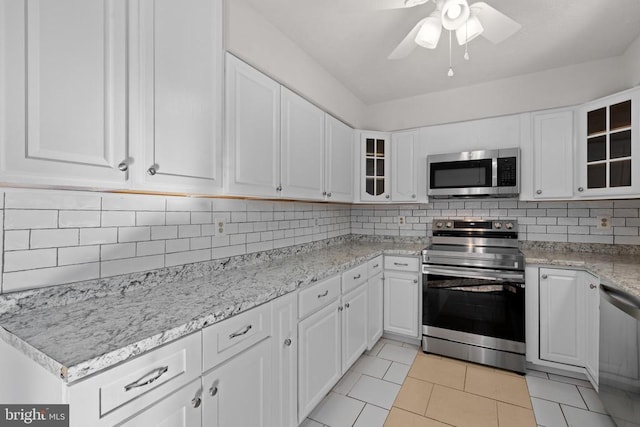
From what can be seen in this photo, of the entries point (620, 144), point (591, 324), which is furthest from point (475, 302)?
point (620, 144)

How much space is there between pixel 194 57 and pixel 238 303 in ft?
3.65

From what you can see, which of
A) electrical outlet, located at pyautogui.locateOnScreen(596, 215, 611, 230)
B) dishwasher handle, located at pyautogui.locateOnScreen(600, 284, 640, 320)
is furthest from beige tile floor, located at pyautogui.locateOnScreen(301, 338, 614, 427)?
electrical outlet, located at pyautogui.locateOnScreen(596, 215, 611, 230)

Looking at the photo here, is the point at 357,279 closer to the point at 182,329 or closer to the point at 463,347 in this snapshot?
the point at 463,347

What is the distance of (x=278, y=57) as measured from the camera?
1943 mm

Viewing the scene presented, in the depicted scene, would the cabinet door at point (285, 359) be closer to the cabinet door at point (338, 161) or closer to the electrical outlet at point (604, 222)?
the cabinet door at point (338, 161)

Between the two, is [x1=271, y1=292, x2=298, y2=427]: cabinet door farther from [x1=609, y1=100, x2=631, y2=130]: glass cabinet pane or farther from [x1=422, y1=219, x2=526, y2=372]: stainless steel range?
[x1=609, y1=100, x2=631, y2=130]: glass cabinet pane

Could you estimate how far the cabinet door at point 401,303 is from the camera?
107 inches

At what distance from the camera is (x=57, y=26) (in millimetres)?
932

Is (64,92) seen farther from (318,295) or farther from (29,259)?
(318,295)

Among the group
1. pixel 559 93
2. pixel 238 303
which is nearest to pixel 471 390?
pixel 238 303

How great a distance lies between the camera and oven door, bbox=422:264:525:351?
2332 mm

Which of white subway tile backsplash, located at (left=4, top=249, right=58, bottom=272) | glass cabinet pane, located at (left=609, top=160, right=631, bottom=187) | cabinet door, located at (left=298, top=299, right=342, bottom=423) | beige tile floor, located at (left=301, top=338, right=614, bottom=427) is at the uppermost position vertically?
glass cabinet pane, located at (left=609, top=160, right=631, bottom=187)

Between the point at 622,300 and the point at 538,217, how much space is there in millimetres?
1360

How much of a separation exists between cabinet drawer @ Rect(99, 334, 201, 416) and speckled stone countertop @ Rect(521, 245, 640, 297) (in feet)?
6.56
